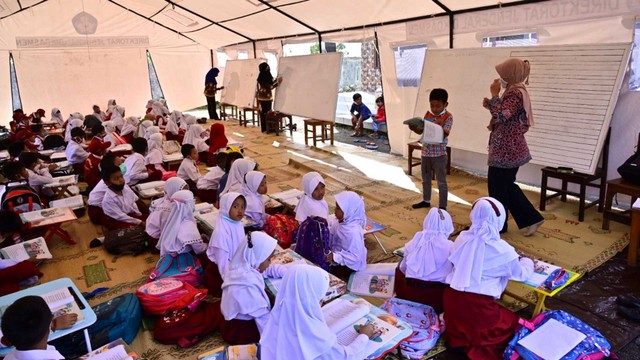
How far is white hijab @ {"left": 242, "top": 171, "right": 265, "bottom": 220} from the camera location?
3.90 metres

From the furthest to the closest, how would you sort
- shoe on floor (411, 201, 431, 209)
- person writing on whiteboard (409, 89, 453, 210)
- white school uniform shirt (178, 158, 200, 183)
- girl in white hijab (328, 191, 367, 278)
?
white school uniform shirt (178, 158, 200, 183), shoe on floor (411, 201, 431, 209), person writing on whiteboard (409, 89, 453, 210), girl in white hijab (328, 191, 367, 278)

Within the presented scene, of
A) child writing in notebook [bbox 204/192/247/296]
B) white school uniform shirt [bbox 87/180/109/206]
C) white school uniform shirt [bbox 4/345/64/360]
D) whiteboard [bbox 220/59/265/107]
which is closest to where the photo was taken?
white school uniform shirt [bbox 4/345/64/360]

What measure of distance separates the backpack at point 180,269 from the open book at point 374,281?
1173 mm

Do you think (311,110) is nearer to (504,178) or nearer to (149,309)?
(504,178)

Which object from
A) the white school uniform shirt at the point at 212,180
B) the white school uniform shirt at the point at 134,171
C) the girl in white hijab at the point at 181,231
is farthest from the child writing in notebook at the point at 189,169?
the girl in white hijab at the point at 181,231

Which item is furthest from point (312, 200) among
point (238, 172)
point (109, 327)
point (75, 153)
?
point (75, 153)

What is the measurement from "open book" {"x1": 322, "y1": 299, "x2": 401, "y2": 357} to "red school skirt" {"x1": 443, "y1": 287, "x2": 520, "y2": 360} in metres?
0.45

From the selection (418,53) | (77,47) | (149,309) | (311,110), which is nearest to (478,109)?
(418,53)

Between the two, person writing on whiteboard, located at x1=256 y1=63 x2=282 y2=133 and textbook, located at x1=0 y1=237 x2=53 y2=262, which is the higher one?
person writing on whiteboard, located at x1=256 y1=63 x2=282 y2=133

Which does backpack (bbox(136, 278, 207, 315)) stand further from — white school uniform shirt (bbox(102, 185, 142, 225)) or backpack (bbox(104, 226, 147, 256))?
white school uniform shirt (bbox(102, 185, 142, 225))

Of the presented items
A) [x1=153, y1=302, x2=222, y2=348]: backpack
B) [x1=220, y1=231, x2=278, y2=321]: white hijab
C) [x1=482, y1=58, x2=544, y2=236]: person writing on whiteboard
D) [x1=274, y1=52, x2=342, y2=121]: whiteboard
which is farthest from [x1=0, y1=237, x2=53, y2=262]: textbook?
[x1=274, y1=52, x2=342, y2=121]: whiteboard

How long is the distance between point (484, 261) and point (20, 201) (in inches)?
162

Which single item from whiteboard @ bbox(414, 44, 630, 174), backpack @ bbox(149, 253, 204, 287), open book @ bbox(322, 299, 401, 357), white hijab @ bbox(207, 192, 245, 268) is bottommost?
backpack @ bbox(149, 253, 204, 287)

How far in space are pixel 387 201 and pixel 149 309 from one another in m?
3.07
